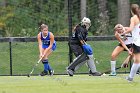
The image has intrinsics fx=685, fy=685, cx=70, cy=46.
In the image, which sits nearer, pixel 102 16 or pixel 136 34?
pixel 136 34

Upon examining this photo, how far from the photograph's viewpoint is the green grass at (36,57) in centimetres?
2227

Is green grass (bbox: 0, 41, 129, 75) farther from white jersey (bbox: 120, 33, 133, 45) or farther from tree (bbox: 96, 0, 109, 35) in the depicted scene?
white jersey (bbox: 120, 33, 133, 45)

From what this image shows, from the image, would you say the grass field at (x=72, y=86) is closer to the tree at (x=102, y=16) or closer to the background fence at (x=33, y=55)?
the background fence at (x=33, y=55)

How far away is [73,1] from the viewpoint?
22.4 meters

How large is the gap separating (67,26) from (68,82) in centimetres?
646

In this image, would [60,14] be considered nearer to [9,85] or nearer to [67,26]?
[67,26]

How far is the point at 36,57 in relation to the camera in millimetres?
22891

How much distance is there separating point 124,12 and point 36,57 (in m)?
3.29

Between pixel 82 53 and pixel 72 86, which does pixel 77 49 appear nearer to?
pixel 82 53

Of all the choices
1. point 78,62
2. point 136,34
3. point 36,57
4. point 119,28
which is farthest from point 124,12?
point 136,34

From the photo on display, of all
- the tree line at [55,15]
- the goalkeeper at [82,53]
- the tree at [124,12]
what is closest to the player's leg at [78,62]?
the goalkeeper at [82,53]

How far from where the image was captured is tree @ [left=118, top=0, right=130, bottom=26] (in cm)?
2249

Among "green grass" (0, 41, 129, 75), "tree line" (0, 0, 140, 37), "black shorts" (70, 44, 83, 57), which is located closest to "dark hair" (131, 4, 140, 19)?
"black shorts" (70, 44, 83, 57)

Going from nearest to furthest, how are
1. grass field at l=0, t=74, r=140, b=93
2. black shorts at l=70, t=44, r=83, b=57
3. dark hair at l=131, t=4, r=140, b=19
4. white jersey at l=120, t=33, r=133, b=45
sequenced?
grass field at l=0, t=74, r=140, b=93
dark hair at l=131, t=4, r=140, b=19
black shorts at l=70, t=44, r=83, b=57
white jersey at l=120, t=33, r=133, b=45
